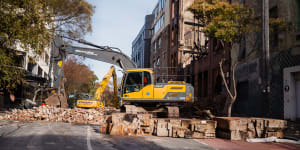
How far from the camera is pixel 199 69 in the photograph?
103ft

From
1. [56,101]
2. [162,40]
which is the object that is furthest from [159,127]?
[162,40]

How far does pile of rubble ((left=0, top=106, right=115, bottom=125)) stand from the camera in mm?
20812

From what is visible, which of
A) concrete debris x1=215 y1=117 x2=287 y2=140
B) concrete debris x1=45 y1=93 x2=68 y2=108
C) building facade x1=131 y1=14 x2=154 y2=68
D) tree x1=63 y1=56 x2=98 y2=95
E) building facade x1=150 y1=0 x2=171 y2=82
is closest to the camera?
concrete debris x1=215 y1=117 x2=287 y2=140

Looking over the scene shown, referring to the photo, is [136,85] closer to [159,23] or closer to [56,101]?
[56,101]

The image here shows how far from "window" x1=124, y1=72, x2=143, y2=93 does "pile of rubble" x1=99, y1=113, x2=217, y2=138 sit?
2.30 m

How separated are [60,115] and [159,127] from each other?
10690 millimetres

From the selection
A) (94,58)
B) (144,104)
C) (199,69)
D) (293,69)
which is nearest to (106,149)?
(144,104)

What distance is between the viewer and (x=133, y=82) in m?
15.8

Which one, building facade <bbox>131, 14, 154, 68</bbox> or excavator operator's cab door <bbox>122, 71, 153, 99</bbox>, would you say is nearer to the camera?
excavator operator's cab door <bbox>122, 71, 153, 99</bbox>

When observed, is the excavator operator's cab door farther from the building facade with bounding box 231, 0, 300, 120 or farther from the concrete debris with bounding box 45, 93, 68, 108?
the concrete debris with bounding box 45, 93, 68, 108

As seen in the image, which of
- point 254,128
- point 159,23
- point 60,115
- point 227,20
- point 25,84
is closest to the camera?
point 254,128

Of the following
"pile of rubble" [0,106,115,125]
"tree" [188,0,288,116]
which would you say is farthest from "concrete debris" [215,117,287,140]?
"pile of rubble" [0,106,115,125]

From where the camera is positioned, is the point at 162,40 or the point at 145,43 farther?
the point at 145,43

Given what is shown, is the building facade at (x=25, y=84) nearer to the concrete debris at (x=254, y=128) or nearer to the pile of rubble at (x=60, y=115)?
the pile of rubble at (x=60, y=115)
